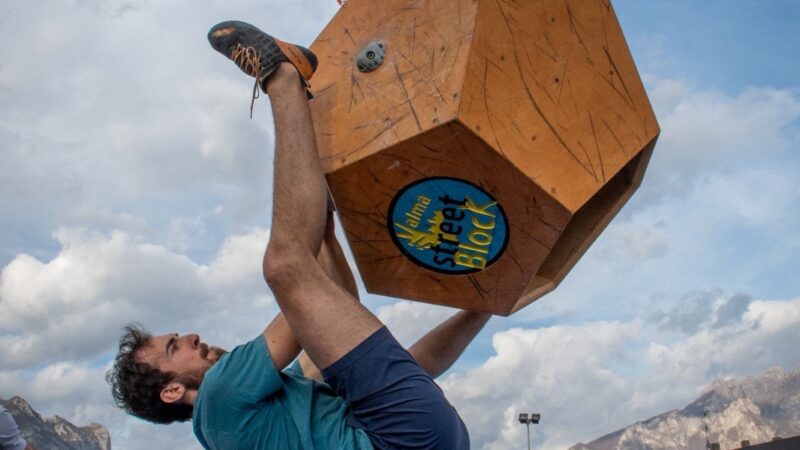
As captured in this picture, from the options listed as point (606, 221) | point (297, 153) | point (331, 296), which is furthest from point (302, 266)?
point (606, 221)

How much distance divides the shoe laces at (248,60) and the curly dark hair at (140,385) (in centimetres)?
117

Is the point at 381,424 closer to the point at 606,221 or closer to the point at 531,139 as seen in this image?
the point at 531,139

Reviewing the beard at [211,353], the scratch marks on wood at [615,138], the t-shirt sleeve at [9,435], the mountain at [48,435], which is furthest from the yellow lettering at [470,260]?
the mountain at [48,435]

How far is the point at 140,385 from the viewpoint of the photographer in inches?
128

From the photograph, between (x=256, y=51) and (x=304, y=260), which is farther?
(x=256, y=51)

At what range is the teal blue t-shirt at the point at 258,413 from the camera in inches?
114

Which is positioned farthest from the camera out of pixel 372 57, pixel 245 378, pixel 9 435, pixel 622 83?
pixel 9 435

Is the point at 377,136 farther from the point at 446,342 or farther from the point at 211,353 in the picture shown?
the point at 446,342

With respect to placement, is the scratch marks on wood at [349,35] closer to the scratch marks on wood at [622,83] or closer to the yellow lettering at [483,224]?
the yellow lettering at [483,224]

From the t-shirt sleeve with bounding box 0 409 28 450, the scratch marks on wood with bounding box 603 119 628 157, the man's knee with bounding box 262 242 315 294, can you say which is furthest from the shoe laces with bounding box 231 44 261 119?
the t-shirt sleeve with bounding box 0 409 28 450

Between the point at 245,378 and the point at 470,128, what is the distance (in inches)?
47.6

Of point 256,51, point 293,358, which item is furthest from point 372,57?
point 293,358

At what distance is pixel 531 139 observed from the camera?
119 inches

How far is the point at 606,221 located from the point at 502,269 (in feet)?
2.62
